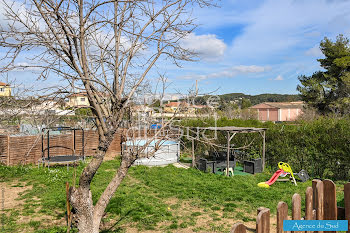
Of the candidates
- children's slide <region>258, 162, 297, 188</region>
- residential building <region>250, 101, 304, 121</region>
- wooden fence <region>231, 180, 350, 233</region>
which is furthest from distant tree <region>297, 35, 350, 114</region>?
residential building <region>250, 101, 304, 121</region>

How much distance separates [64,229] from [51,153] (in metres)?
8.97

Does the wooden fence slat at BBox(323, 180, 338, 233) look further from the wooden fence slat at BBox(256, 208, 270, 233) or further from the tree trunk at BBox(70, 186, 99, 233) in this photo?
the tree trunk at BBox(70, 186, 99, 233)

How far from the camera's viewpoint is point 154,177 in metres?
9.29

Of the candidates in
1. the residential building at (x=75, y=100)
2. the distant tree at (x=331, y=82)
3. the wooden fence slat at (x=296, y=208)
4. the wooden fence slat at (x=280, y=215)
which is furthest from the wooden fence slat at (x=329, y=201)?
the distant tree at (x=331, y=82)

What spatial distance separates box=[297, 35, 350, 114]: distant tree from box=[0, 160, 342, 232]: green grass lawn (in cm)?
1381

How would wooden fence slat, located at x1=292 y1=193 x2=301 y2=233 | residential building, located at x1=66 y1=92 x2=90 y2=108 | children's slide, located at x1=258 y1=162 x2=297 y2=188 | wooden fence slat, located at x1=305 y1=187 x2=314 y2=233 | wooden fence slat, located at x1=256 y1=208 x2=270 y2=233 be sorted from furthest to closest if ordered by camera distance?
1. children's slide, located at x1=258 y1=162 x2=297 y2=188
2. residential building, located at x1=66 y1=92 x2=90 y2=108
3. wooden fence slat, located at x1=305 y1=187 x2=314 y2=233
4. wooden fence slat, located at x1=292 y1=193 x2=301 y2=233
5. wooden fence slat, located at x1=256 y1=208 x2=270 y2=233

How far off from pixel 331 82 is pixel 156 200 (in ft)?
64.6

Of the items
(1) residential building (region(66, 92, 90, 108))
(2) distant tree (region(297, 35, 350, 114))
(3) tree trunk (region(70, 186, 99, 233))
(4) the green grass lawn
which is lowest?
(4) the green grass lawn

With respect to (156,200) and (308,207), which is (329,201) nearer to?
(308,207)

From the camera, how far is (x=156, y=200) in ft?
21.8

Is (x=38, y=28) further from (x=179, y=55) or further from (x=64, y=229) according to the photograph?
(x=64, y=229)

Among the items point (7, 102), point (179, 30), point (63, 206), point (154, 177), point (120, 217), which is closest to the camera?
point (7, 102)

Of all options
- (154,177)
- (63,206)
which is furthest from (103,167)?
(63,206)

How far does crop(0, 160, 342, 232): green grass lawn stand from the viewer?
5137 millimetres
